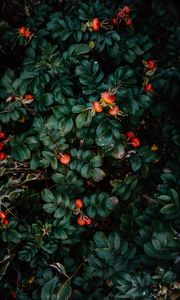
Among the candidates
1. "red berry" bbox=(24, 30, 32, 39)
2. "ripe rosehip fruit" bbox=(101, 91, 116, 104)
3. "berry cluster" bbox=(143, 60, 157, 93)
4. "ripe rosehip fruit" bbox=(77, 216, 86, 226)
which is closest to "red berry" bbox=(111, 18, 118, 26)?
"berry cluster" bbox=(143, 60, 157, 93)

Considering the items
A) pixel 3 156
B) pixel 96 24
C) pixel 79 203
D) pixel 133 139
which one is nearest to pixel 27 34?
pixel 96 24

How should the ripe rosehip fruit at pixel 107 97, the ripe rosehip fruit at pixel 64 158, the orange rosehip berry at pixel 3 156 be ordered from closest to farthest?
the ripe rosehip fruit at pixel 107 97, the ripe rosehip fruit at pixel 64 158, the orange rosehip berry at pixel 3 156

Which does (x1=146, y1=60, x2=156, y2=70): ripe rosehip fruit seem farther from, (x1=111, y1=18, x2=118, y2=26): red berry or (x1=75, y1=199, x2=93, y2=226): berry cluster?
(x1=75, y1=199, x2=93, y2=226): berry cluster

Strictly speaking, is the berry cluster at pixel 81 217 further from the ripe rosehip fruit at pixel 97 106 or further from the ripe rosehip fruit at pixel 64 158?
the ripe rosehip fruit at pixel 97 106

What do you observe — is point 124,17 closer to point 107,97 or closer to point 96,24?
point 96,24

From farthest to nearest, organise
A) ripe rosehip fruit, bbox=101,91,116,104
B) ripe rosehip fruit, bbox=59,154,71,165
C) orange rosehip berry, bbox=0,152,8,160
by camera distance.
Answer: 1. orange rosehip berry, bbox=0,152,8,160
2. ripe rosehip fruit, bbox=59,154,71,165
3. ripe rosehip fruit, bbox=101,91,116,104

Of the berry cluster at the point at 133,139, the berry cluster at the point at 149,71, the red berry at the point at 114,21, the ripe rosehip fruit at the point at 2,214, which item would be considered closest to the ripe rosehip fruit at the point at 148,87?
the berry cluster at the point at 149,71

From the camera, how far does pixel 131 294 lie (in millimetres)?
1076

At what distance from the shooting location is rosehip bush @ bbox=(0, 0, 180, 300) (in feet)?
4.17

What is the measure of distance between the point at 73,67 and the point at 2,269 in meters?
0.91

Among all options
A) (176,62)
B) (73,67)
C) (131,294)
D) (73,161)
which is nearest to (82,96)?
(73,67)

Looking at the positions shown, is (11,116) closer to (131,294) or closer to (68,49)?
(68,49)

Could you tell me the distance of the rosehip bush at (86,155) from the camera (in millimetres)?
1271

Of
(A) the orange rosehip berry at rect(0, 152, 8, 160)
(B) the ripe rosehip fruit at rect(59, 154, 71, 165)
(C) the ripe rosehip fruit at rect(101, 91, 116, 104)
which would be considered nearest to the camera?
(C) the ripe rosehip fruit at rect(101, 91, 116, 104)
